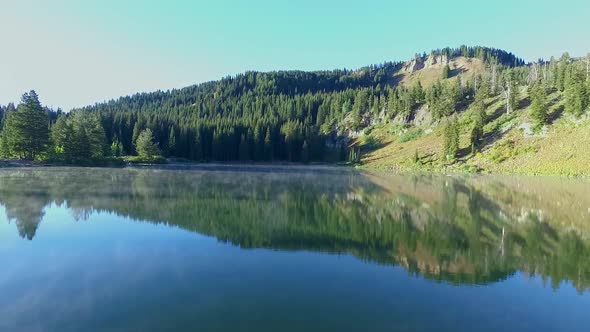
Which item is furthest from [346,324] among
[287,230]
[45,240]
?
[45,240]

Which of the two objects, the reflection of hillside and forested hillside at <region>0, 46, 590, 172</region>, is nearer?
the reflection of hillside

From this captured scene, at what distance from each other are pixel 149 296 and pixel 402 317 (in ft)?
22.4

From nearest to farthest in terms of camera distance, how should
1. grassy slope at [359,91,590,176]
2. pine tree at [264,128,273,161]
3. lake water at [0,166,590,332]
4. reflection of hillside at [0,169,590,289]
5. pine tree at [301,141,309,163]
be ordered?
lake water at [0,166,590,332]
reflection of hillside at [0,169,590,289]
grassy slope at [359,91,590,176]
pine tree at [301,141,309,163]
pine tree at [264,128,273,161]

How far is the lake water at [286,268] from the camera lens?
34.6ft

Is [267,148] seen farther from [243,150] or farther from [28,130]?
[28,130]

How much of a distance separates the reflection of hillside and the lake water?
126mm

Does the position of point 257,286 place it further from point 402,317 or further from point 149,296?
point 402,317

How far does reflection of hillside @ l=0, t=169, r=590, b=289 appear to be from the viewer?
666 inches

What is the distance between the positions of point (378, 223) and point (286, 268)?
10944 millimetres

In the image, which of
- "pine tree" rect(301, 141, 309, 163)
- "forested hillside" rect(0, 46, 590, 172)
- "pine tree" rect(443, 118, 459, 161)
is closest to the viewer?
"forested hillside" rect(0, 46, 590, 172)

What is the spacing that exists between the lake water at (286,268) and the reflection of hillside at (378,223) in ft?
0.41

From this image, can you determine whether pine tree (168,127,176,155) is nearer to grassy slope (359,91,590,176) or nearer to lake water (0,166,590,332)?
grassy slope (359,91,590,176)

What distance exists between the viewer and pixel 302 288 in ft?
42.5

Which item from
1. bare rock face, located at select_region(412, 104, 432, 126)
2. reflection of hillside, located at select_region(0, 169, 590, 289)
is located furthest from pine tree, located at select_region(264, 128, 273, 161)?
reflection of hillside, located at select_region(0, 169, 590, 289)
